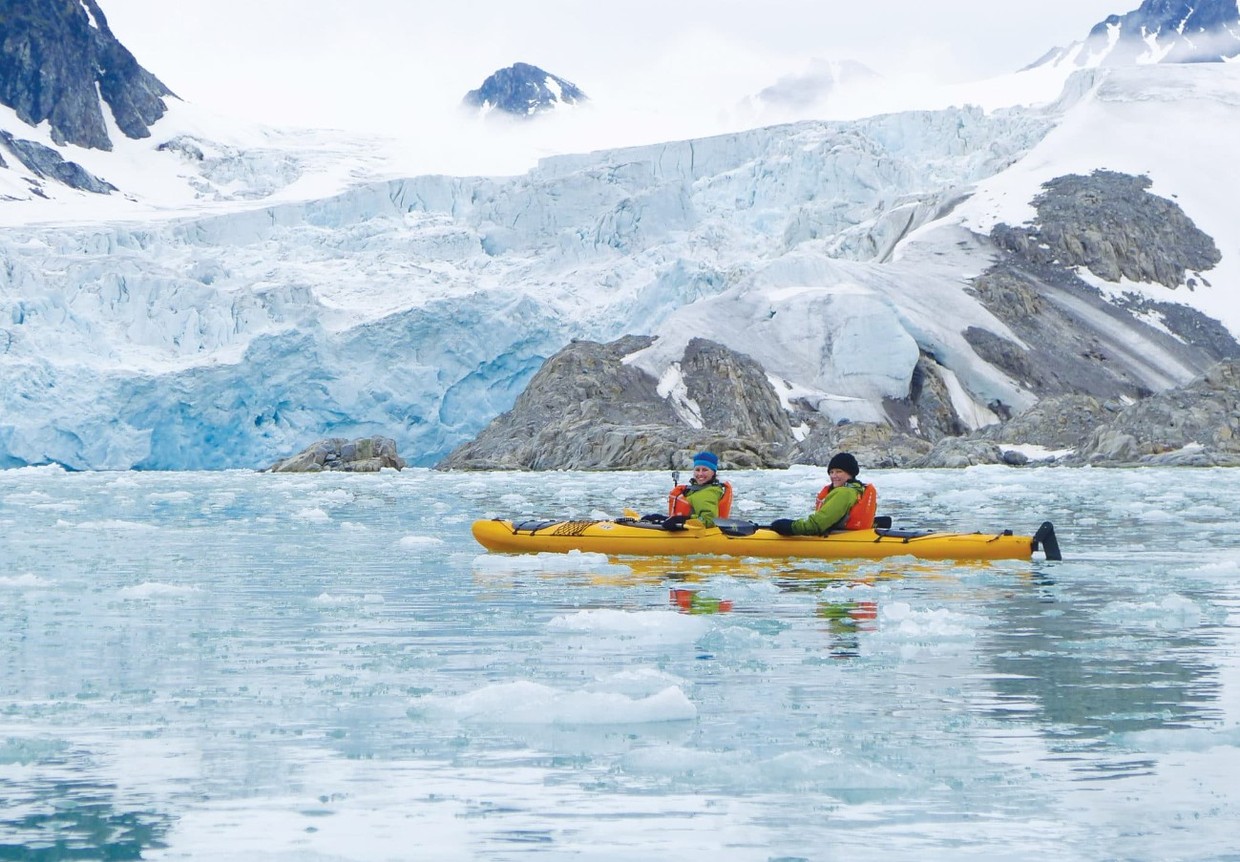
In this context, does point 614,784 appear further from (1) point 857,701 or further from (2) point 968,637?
(2) point 968,637

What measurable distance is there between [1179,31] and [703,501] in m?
159

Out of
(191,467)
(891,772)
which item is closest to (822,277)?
(191,467)

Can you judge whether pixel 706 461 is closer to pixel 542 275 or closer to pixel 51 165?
pixel 542 275

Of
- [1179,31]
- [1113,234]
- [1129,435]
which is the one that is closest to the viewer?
[1129,435]

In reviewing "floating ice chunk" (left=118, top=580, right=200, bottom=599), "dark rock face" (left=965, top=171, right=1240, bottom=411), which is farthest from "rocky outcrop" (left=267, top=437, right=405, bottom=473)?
"floating ice chunk" (left=118, top=580, right=200, bottom=599)

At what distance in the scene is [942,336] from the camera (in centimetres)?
6103

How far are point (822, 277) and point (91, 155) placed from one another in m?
Answer: 59.8

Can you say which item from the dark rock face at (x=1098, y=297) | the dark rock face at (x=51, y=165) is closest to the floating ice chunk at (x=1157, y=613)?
the dark rock face at (x=1098, y=297)

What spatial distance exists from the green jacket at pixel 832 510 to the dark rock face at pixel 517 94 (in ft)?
459

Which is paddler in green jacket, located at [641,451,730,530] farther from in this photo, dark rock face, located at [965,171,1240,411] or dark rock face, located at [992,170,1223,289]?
dark rock face, located at [992,170,1223,289]

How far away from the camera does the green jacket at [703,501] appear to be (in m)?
12.6

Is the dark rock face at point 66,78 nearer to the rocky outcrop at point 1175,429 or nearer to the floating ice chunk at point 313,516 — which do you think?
the rocky outcrop at point 1175,429

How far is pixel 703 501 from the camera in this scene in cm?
1270

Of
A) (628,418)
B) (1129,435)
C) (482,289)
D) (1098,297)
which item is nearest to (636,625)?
(1129,435)
